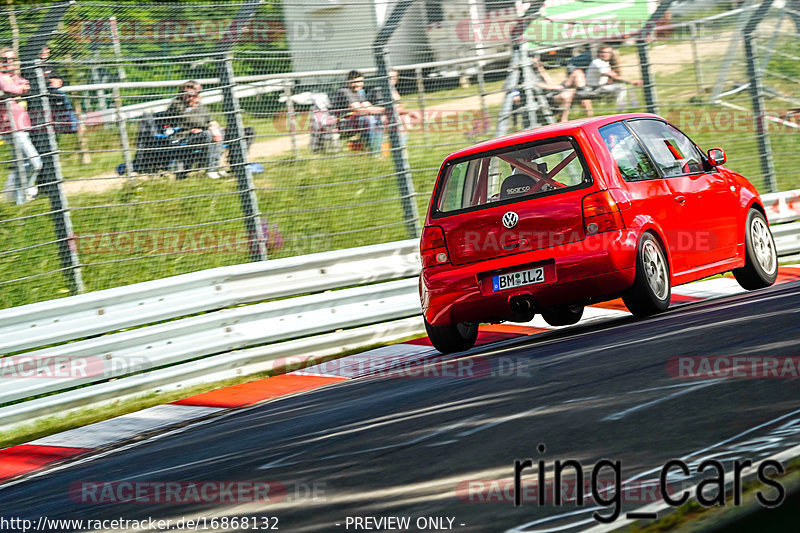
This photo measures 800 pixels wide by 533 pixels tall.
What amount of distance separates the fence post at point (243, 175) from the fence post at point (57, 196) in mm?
1577

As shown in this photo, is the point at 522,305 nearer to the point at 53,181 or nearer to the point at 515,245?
the point at 515,245

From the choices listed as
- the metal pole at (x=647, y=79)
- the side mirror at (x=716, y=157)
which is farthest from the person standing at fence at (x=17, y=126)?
the metal pole at (x=647, y=79)

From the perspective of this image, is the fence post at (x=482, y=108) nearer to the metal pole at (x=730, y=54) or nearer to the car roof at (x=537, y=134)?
the car roof at (x=537, y=134)

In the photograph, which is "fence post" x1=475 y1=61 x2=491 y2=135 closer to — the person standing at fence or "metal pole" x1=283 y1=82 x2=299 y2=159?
"metal pole" x1=283 y1=82 x2=299 y2=159

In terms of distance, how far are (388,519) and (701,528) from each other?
1.15 m

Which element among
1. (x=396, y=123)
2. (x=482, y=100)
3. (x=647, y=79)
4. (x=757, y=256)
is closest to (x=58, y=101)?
(x=396, y=123)

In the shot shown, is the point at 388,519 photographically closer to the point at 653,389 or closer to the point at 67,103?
the point at 653,389

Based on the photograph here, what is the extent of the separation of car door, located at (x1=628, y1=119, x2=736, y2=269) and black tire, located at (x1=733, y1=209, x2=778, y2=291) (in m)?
0.34

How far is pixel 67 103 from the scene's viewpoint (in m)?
9.55

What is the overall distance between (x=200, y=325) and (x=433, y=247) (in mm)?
2123

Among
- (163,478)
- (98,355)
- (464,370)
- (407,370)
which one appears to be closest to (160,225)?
(98,355)

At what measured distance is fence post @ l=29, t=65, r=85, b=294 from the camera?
912 cm

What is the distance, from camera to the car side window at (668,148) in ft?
29.8

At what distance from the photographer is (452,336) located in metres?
8.96
